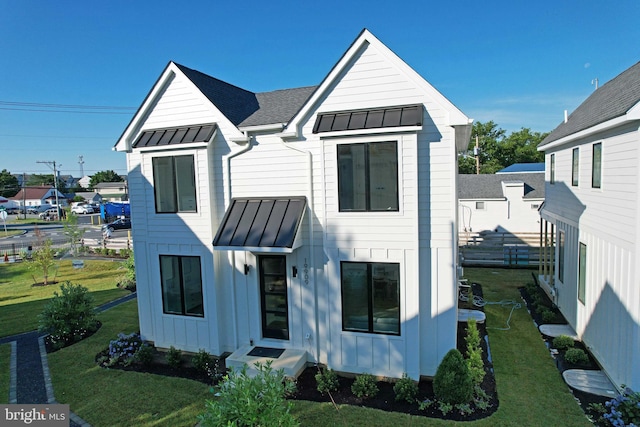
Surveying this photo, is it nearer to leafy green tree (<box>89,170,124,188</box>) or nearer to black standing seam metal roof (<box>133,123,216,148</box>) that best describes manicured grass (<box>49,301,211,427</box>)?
black standing seam metal roof (<box>133,123,216,148</box>)

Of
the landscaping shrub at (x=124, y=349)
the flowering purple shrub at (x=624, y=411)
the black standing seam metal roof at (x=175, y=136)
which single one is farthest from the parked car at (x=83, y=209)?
the flowering purple shrub at (x=624, y=411)

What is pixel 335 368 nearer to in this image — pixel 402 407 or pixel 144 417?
pixel 402 407

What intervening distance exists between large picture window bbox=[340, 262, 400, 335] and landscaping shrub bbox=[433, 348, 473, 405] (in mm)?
1357

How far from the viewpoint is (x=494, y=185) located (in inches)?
1195

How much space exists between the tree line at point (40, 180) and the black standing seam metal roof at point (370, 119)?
10634 cm

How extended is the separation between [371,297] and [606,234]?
5.54 metres

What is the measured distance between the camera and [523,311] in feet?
42.2

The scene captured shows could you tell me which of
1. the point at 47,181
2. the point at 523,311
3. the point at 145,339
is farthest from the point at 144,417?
the point at 47,181

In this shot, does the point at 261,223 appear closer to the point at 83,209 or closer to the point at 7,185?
the point at 83,209

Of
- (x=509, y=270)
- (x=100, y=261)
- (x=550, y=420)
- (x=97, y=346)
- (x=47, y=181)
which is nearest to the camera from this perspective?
(x=550, y=420)

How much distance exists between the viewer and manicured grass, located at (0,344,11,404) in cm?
833

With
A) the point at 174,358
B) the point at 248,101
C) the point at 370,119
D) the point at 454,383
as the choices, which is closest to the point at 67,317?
the point at 174,358

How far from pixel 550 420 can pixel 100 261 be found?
26279mm

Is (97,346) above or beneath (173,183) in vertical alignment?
beneath
